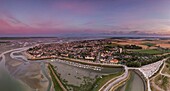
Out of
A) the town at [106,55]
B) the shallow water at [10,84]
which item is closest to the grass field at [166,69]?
the town at [106,55]

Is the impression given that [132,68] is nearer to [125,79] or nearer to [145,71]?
[145,71]

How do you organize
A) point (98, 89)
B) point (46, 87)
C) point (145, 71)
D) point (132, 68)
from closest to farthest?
point (98, 89) → point (46, 87) → point (145, 71) → point (132, 68)

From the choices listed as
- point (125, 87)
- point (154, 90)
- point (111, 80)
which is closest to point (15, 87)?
point (111, 80)

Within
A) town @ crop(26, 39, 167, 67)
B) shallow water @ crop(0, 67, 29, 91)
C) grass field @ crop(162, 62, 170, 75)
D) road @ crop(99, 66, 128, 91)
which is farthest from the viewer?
town @ crop(26, 39, 167, 67)

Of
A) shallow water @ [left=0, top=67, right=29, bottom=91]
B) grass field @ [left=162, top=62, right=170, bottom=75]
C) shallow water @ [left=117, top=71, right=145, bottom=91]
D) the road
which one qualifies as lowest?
shallow water @ [left=117, top=71, right=145, bottom=91]

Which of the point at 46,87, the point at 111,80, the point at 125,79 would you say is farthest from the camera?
the point at 125,79

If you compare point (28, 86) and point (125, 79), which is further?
point (125, 79)

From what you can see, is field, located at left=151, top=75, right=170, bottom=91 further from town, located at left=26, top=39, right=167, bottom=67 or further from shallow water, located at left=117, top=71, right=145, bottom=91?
town, located at left=26, top=39, right=167, bottom=67

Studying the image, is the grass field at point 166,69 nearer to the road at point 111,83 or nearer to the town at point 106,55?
the town at point 106,55

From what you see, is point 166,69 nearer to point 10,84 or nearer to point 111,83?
point 111,83

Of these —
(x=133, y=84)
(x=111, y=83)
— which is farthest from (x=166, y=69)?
(x=111, y=83)

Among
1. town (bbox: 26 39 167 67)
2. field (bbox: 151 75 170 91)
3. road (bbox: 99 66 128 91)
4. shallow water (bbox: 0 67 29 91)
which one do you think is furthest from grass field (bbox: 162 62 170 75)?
shallow water (bbox: 0 67 29 91)
